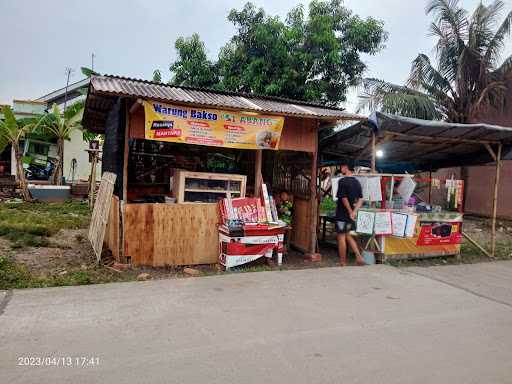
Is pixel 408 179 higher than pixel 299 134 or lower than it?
lower

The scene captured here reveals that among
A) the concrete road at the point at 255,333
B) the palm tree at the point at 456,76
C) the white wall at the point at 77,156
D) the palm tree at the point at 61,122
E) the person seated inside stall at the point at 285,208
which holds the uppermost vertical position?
the palm tree at the point at 456,76

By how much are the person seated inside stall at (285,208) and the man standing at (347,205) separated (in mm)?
1047

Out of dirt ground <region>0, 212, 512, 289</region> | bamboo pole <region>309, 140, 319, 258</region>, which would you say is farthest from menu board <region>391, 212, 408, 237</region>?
bamboo pole <region>309, 140, 319, 258</region>

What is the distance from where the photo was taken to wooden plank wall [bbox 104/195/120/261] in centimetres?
672

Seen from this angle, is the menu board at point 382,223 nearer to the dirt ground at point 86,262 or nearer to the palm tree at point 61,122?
the dirt ground at point 86,262

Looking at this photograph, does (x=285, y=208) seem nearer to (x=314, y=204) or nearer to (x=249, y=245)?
(x=314, y=204)

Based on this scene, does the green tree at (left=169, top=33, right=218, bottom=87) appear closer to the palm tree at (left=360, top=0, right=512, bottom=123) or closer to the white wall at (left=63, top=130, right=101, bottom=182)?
the palm tree at (left=360, top=0, right=512, bottom=123)

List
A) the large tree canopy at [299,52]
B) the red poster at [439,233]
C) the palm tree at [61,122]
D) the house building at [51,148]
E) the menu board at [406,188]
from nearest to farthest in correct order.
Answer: the menu board at [406,188]
the red poster at [439,233]
the large tree canopy at [299,52]
the palm tree at [61,122]
the house building at [51,148]

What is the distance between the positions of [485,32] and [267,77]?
7.89 metres

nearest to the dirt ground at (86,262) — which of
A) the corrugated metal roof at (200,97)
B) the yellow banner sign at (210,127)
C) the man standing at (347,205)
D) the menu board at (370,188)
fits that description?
the man standing at (347,205)

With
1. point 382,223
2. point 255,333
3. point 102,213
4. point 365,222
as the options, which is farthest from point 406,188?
point 102,213

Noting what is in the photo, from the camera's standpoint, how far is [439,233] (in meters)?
8.24

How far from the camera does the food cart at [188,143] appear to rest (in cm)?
640

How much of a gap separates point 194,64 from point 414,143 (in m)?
9.16
